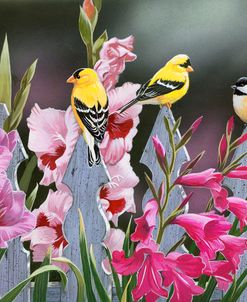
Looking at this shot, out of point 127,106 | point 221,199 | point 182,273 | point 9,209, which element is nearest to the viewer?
point 9,209

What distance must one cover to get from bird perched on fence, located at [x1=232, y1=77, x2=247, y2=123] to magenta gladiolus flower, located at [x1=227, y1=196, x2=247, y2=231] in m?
0.24

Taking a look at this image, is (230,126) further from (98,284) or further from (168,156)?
(98,284)

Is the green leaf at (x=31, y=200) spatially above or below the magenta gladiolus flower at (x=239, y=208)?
below

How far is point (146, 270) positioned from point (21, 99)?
56cm

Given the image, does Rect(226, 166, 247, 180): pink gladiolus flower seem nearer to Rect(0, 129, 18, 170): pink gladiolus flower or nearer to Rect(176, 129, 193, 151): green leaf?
Rect(176, 129, 193, 151): green leaf

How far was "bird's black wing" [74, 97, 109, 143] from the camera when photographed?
64.3 inches

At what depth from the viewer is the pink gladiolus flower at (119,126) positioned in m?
1.65

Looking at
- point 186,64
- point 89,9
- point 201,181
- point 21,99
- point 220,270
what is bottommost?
point 220,270

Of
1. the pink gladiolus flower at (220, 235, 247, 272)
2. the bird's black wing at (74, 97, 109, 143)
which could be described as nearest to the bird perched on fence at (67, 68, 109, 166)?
the bird's black wing at (74, 97, 109, 143)

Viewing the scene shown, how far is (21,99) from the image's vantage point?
165cm

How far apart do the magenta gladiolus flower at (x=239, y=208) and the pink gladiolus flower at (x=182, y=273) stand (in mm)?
190

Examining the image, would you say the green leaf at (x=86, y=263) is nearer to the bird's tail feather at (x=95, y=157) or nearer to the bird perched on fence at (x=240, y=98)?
the bird's tail feather at (x=95, y=157)

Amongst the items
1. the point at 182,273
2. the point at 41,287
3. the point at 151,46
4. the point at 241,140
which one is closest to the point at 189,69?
the point at 151,46

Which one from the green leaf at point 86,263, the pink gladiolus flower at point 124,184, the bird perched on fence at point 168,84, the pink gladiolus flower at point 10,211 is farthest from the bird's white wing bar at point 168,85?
the pink gladiolus flower at point 10,211
